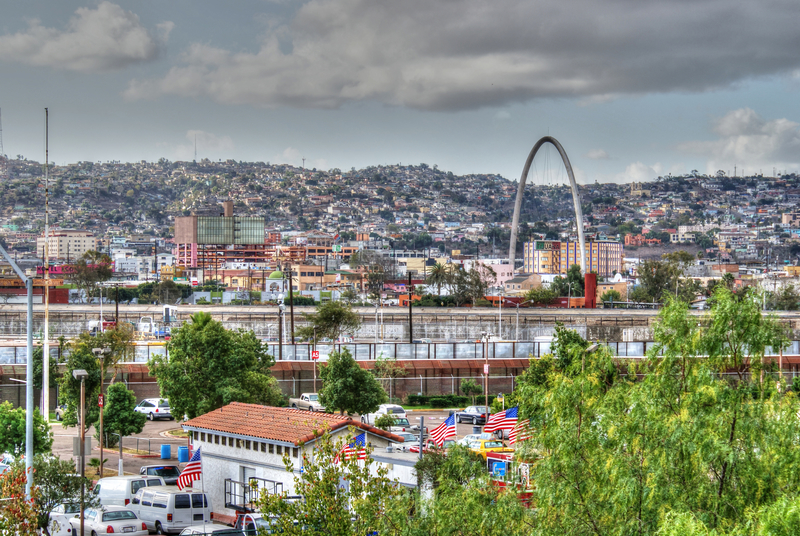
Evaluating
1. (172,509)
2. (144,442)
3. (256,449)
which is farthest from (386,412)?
(172,509)

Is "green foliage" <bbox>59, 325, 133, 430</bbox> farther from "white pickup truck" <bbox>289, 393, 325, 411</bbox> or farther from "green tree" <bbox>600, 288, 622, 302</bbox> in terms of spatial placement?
"green tree" <bbox>600, 288, 622, 302</bbox>

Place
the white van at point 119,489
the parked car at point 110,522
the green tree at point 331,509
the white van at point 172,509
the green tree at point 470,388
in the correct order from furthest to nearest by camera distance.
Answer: the green tree at point 470,388 → the white van at point 119,489 → the white van at point 172,509 → the parked car at point 110,522 → the green tree at point 331,509

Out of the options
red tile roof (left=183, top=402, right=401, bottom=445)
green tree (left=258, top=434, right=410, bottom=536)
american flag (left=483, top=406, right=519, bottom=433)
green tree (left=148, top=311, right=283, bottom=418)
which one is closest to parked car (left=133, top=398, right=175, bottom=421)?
green tree (left=148, top=311, right=283, bottom=418)

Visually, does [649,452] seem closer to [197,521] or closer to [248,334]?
[197,521]

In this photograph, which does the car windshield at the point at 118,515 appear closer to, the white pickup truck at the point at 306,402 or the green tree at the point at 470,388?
the white pickup truck at the point at 306,402

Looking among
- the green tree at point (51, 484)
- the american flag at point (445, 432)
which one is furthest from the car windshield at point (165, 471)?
the american flag at point (445, 432)

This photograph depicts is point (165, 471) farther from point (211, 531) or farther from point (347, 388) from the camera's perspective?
point (347, 388)
